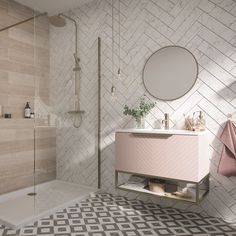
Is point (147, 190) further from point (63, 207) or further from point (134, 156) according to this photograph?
point (63, 207)

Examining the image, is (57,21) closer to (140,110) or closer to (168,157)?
(140,110)

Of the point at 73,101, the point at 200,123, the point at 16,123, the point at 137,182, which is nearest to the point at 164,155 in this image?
the point at 200,123

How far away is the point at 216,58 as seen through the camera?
2498 mm

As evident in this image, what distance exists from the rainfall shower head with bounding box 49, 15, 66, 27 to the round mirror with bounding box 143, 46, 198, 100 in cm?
132

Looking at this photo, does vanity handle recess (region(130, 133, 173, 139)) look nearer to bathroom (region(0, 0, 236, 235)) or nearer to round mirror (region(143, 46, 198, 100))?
bathroom (region(0, 0, 236, 235))

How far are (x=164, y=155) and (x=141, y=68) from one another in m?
1.15

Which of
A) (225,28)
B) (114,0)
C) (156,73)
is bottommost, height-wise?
(156,73)

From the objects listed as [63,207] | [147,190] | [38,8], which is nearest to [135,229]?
[147,190]

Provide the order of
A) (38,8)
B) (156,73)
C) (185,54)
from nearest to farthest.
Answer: (185,54) < (156,73) < (38,8)

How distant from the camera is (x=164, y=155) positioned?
92.6 inches

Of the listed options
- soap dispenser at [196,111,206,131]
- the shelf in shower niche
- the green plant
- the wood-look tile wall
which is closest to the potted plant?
the green plant

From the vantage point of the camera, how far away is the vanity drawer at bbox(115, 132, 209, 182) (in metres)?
2.22

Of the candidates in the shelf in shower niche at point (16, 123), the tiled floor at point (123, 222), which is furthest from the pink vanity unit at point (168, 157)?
the shelf in shower niche at point (16, 123)

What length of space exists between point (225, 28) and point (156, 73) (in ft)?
2.74
